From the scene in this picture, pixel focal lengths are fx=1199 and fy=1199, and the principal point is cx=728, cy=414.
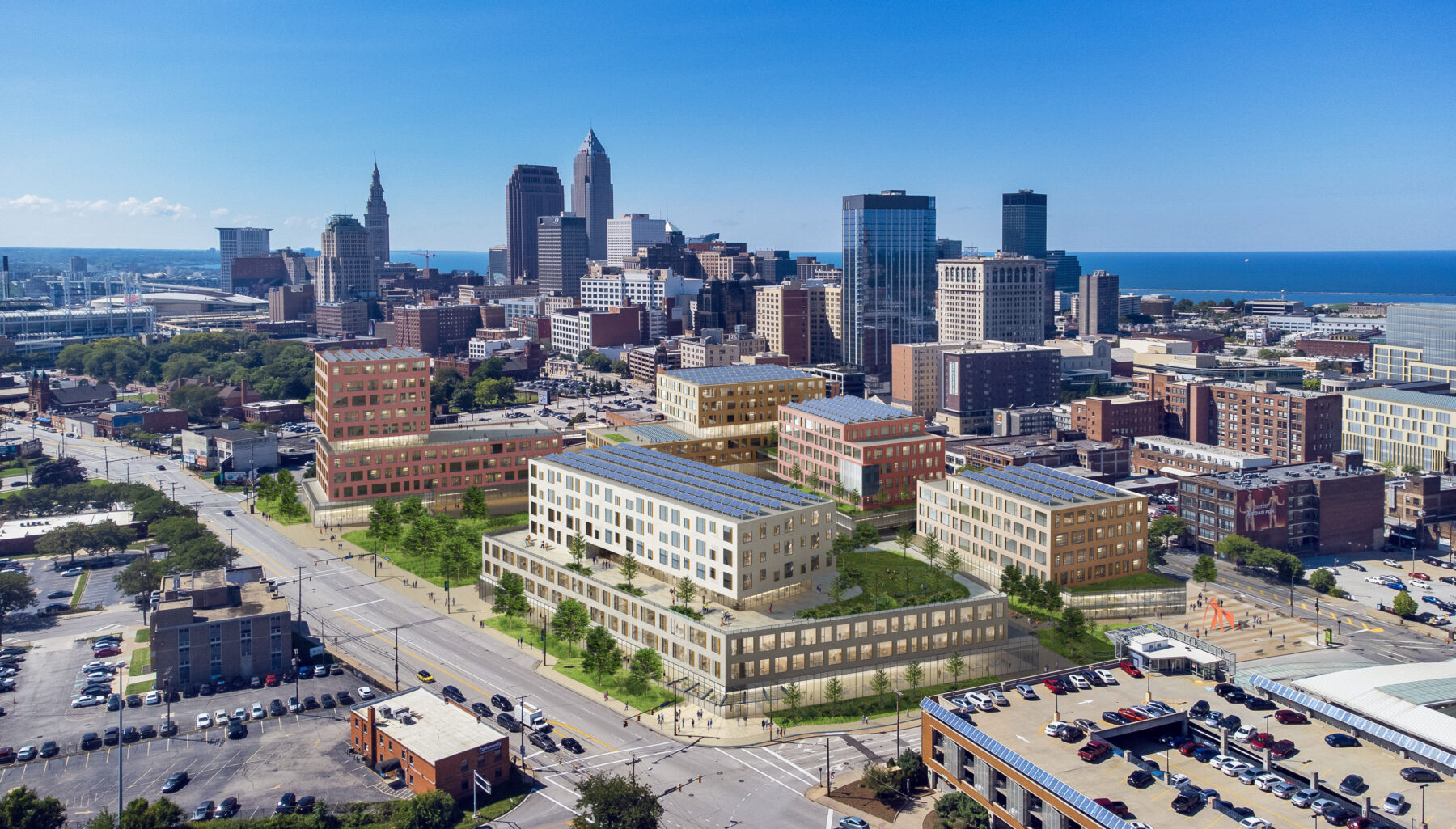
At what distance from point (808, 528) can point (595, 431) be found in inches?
2425

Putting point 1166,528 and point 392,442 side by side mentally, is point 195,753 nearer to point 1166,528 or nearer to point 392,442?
point 392,442

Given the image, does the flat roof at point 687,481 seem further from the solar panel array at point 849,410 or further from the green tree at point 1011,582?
the solar panel array at point 849,410

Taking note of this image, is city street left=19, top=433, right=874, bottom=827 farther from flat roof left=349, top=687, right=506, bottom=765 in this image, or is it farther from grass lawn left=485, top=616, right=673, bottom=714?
flat roof left=349, top=687, right=506, bottom=765

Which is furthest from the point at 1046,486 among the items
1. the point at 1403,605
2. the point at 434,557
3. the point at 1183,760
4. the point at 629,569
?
the point at 434,557

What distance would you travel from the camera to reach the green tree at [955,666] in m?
79.8

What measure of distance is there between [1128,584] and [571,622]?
45.9m

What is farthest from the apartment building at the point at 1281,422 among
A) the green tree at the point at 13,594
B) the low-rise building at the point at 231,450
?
the green tree at the point at 13,594

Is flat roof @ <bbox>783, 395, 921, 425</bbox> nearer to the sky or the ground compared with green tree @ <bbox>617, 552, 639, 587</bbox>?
nearer to the sky

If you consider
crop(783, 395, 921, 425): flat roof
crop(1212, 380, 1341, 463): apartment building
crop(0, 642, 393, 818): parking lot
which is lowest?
crop(0, 642, 393, 818): parking lot

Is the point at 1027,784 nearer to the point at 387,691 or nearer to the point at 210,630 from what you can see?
the point at 387,691

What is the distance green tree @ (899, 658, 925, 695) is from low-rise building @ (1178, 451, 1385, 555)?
5459cm

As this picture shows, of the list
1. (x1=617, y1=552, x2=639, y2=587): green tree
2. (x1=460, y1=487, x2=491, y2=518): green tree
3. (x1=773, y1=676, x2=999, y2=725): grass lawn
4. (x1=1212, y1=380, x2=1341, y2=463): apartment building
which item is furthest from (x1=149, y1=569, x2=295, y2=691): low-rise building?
(x1=1212, y1=380, x2=1341, y2=463): apartment building

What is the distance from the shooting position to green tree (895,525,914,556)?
104938mm

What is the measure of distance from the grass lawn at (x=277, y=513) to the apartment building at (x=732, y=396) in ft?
149
